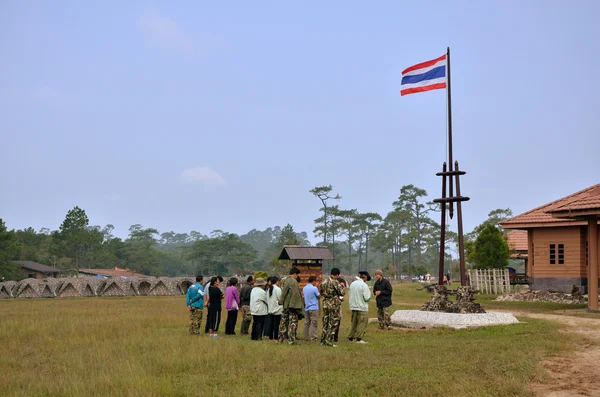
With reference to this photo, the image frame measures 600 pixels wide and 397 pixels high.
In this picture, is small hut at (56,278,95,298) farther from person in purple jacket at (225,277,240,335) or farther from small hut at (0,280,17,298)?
person in purple jacket at (225,277,240,335)

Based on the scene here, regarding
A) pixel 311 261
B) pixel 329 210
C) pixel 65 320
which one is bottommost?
pixel 65 320

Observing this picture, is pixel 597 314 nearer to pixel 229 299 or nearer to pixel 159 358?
pixel 229 299

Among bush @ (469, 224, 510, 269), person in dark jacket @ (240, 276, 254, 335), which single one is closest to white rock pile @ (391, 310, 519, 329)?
person in dark jacket @ (240, 276, 254, 335)

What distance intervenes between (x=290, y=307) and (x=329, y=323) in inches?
44.1

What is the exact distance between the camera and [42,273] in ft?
250

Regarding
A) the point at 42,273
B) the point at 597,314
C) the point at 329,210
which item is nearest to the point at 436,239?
the point at 329,210

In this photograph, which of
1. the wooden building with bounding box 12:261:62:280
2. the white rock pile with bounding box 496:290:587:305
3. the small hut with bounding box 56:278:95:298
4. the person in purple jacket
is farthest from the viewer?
the wooden building with bounding box 12:261:62:280

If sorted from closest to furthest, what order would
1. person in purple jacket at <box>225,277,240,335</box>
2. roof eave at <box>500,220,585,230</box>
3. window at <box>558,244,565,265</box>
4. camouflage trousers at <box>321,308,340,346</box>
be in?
camouflage trousers at <box>321,308,340,346</box>
person in purple jacket at <box>225,277,240,335</box>
roof eave at <box>500,220,585,230</box>
window at <box>558,244,565,265</box>

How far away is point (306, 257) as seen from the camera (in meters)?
31.7

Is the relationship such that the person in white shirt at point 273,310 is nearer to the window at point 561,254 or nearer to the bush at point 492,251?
the window at point 561,254

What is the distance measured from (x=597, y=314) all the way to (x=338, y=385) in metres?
15.2

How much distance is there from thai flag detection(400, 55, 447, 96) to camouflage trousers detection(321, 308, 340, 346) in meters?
8.78

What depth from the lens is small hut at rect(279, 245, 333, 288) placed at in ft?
103

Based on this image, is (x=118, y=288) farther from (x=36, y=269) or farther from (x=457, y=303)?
(x=36, y=269)
